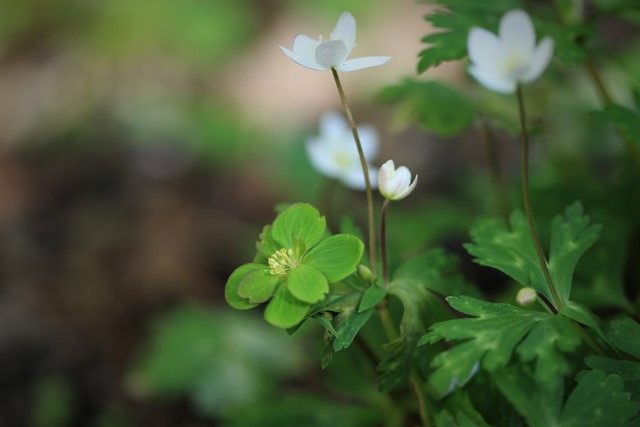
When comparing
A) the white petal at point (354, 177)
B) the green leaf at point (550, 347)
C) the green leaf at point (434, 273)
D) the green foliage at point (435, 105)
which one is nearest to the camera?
the green leaf at point (550, 347)

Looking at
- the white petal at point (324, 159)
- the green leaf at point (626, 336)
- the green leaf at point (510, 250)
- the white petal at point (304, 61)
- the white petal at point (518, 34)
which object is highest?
the white petal at point (518, 34)

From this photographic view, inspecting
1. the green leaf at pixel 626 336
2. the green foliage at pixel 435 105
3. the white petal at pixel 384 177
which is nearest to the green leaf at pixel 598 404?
the green leaf at pixel 626 336

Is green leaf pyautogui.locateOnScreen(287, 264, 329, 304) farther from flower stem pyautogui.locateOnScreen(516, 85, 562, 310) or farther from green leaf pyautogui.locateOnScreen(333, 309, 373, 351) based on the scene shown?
flower stem pyautogui.locateOnScreen(516, 85, 562, 310)

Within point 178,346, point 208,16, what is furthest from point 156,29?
point 178,346

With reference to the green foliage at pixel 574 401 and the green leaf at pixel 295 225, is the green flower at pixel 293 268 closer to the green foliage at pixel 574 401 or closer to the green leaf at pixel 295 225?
the green leaf at pixel 295 225

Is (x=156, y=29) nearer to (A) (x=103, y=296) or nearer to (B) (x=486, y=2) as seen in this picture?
(A) (x=103, y=296)

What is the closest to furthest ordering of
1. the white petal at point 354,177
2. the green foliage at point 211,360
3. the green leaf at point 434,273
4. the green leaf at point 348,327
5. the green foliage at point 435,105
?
the green leaf at point 348,327
the green leaf at point 434,273
the green foliage at point 435,105
the white petal at point 354,177
the green foliage at point 211,360

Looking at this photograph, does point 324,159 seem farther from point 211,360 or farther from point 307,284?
point 211,360
